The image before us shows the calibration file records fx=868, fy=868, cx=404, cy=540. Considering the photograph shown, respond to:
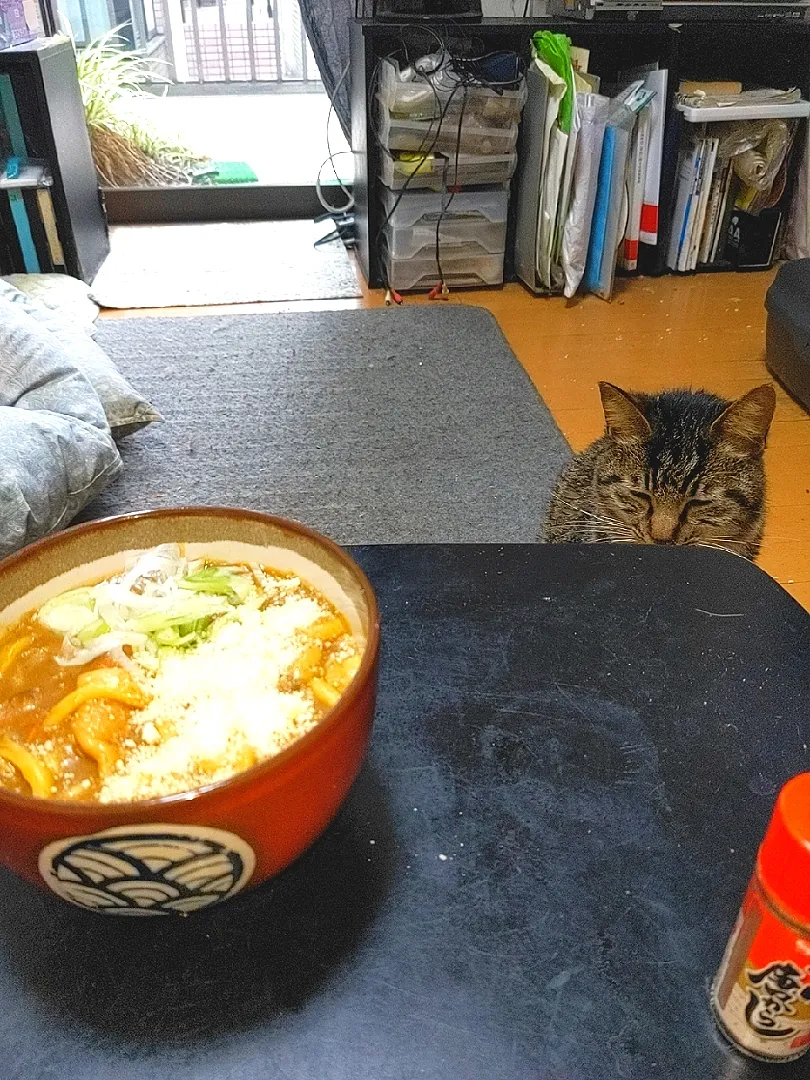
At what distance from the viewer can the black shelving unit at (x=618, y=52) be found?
8.35ft

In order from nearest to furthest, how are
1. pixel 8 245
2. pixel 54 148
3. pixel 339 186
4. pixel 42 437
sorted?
1. pixel 42 437
2. pixel 54 148
3. pixel 8 245
4. pixel 339 186

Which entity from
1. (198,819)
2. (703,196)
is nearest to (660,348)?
(703,196)

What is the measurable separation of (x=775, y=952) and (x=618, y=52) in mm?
3062

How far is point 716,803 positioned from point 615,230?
95.0 inches

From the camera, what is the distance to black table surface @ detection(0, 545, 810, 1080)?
1.32 ft

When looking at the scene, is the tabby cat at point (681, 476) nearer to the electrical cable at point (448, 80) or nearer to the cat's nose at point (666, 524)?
the cat's nose at point (666, 524)

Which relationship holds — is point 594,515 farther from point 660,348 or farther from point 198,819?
point 660,348

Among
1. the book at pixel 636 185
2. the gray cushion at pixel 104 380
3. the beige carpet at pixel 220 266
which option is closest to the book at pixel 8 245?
the beige carpet at pixel 220 266

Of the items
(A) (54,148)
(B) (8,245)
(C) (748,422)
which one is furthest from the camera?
(B) (8,245)

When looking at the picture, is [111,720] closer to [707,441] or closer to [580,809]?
[580,809]

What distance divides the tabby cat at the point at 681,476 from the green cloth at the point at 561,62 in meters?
1.66

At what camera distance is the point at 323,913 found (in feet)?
1.49

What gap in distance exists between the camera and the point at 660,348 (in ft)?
7.98

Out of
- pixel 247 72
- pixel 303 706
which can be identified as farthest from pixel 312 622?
pixel 247 72
